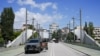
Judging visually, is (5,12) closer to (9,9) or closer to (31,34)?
(9,9)

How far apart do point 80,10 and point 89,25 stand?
346ft

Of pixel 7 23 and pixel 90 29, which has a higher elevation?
pixel 7 23

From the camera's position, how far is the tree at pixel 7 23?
92125 millimetres

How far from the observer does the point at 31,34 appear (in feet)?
373

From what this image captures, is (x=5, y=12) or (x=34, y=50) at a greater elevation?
(x=5, y=12)

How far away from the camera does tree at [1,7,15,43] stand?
9212cm

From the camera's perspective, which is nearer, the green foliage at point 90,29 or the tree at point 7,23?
the tree at point 7,23

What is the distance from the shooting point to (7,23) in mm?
93562

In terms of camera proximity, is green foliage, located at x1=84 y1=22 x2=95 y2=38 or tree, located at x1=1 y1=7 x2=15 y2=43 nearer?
tree, located at x1=1 y1=7 x2=15 y2=43

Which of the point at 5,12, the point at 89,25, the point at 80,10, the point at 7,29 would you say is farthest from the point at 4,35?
the point at 89,25

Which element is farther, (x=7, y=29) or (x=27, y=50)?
(x=7, y=29)

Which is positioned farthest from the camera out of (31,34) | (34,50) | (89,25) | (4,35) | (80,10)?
(89,25)

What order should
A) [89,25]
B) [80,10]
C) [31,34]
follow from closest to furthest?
[80,10] → [31,34] → [89,25]

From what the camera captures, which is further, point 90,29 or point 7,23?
point 90,29
